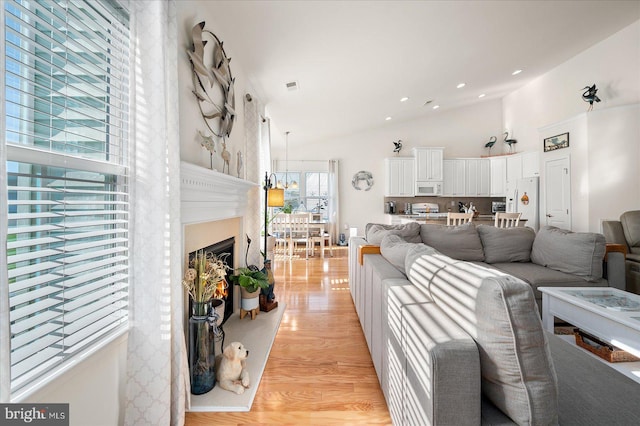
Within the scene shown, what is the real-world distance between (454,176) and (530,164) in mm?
1526

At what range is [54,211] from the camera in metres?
1.00

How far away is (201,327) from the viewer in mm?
1655

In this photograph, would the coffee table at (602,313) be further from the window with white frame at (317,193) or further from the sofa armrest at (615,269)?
the window with white frame at (317,193)

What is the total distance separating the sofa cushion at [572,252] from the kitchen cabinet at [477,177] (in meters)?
4.02

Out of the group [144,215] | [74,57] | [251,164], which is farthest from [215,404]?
[251,164]

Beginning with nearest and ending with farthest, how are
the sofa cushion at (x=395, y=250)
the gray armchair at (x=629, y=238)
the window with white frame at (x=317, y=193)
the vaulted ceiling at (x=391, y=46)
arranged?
1. the sofa cushion at (x=395, y=250)
2. the vaulted ceiling at (x=391, y=46)
3. the gray armchair at (x=629, y=238)
4. the window with white frame at (x=317, y=193)

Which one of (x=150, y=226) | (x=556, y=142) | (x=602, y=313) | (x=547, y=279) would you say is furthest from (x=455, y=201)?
(x=150, y=226)

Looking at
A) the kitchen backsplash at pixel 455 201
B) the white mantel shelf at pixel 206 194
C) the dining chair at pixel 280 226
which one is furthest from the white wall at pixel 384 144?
the white mantel shelf at pixel 206 194

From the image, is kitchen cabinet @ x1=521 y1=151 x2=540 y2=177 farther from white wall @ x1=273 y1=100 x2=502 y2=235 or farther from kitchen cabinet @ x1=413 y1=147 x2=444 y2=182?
kitchen cabinet @ x1=413 y1=147 x2=444 y2=182

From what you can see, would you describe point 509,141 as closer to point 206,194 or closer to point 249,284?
point 249,284

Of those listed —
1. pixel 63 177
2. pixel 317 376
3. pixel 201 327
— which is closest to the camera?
pixel 63 177

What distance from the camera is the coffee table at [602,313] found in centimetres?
154

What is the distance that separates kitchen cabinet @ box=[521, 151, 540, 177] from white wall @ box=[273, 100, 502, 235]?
4.39 ft

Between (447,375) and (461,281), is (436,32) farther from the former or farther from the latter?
(447,375)
